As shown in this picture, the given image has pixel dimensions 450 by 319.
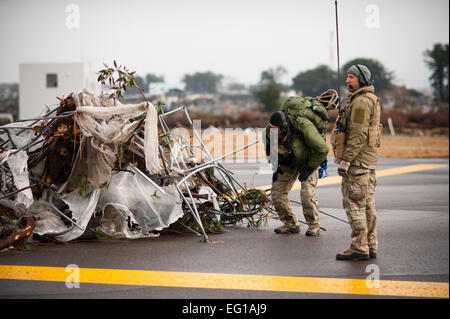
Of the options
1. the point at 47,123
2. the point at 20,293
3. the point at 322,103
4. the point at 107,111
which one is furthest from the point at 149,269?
the point at 322,103

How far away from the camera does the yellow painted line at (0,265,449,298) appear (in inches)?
188

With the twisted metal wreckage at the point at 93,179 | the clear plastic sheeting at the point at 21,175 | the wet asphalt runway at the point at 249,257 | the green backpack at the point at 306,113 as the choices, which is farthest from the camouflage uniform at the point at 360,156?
the clear plastic sheeting at the point at 21,175

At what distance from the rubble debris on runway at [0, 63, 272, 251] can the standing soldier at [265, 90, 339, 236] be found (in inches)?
31.1

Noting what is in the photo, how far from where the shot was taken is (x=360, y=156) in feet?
19.1

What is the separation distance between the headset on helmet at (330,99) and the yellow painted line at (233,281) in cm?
278

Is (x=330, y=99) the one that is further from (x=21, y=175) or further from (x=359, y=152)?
(x=21, y=175)

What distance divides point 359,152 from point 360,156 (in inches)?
1.7

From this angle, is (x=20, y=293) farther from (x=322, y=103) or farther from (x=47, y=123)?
(x=322, y=103)

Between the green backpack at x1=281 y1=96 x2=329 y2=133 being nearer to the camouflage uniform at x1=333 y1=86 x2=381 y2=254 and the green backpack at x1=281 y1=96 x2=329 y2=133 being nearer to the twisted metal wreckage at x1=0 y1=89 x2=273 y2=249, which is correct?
the camouflage uniform at x1=333 y1=86 x2=381 y2=254

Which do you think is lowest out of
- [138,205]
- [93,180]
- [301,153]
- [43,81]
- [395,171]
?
[395,171]

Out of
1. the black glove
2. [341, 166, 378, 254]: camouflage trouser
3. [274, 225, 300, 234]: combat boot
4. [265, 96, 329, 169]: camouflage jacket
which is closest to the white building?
[274, 225, 300, 234]: combat boot

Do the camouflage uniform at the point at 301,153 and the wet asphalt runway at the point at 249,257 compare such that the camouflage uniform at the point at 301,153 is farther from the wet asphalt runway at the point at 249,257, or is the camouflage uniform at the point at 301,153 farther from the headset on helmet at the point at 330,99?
the wet asphalt runway at the point at 249,257

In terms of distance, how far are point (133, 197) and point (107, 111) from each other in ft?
3.55

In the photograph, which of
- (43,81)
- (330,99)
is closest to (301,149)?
(330,99)
